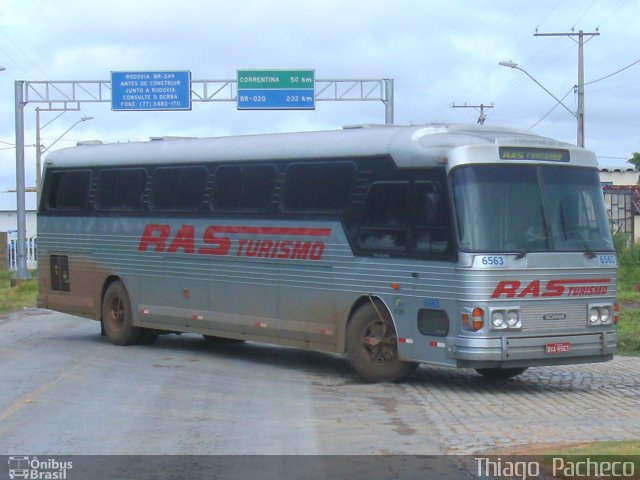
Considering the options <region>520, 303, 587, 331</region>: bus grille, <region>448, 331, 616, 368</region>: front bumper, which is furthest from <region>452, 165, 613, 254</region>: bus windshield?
<region>448, 331, 616, 368</region>: front bumper

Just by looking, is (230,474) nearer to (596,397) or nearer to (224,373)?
(596,397)

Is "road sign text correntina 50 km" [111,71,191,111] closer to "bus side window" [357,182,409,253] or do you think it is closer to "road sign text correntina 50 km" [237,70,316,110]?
"road sign text correntina 50 km" [237,70,316,110]

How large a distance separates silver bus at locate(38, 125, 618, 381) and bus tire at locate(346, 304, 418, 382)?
2 cm

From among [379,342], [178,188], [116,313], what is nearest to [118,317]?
[116,313]

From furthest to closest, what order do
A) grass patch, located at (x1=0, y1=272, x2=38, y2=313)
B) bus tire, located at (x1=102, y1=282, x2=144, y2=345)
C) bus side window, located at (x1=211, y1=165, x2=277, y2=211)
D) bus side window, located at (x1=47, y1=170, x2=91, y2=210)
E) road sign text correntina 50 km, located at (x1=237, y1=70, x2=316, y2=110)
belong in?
1. road sign text correntina 50 km, located at (x1=237, y1=70, x2=316, y2=110)
2. grass patch, located at (x1=0, y1=272, x2=38, y2=313)
3. bus side window, located at (x1=47, y1=170, x2=91, y2=210)
4. bus tire, located at (x1=102, y1=282, x2=144, y2=345)
5. bus side window, located at (x1=211, y1=165, x2=277, y2=211)

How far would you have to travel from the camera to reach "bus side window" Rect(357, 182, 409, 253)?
45.2ft

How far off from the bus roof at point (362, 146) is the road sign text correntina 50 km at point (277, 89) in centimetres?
2034

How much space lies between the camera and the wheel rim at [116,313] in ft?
63.1

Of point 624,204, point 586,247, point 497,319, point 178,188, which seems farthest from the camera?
point 624,204

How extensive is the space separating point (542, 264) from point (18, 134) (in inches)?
1255

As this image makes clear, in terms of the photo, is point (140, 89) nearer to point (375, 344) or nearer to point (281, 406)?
point (375, 344)

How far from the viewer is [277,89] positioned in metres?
39.1

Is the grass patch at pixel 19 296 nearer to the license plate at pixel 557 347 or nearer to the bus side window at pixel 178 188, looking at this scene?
the bus side window at pixel 178 188

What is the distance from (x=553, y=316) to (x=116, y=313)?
29.3ft
